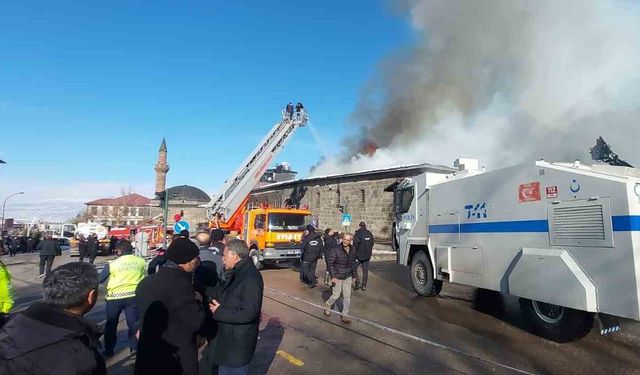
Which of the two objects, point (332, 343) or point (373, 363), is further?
point (332, 343)

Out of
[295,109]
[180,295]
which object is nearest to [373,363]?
[180,295]

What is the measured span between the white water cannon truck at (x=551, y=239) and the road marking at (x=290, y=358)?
12.5ft

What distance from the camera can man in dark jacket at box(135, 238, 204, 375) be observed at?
2775 millimetres

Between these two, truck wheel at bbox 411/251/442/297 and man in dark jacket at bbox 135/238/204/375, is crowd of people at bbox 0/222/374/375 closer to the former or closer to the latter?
man in dark jacket at bbox 135/238/204/375

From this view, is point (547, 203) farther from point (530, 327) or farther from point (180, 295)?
point (180, 295)

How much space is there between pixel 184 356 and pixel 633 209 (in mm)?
5655

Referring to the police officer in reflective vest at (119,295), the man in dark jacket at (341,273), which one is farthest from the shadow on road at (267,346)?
the police officer in reflective vest at (119,295)

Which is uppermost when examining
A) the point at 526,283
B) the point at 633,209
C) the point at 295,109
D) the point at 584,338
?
the point at 295,109

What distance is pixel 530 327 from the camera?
736cm

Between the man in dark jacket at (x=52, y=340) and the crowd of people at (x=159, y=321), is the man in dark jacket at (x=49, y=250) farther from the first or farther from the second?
the man in dark jacket at (x=52, y=340)

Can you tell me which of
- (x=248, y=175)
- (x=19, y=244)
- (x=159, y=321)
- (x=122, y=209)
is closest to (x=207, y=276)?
(x=159, y=321)

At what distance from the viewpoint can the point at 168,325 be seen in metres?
2.79

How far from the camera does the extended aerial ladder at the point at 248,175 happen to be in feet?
68.5

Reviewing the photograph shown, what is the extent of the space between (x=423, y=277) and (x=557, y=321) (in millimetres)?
3908
